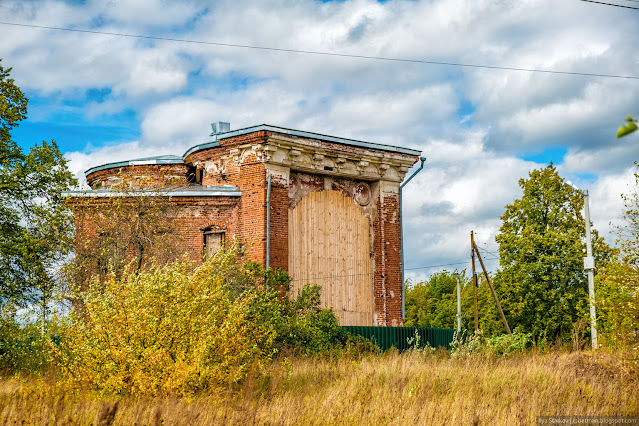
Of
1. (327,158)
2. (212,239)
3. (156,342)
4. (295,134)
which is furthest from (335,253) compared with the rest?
(156,342)

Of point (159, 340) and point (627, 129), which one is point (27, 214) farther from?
point (627, 129)

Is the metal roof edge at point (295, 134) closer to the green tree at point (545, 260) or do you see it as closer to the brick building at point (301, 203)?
the brick building at point (301, 203)

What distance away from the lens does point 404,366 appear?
14.5m

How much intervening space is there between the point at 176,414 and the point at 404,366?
24.3 feet

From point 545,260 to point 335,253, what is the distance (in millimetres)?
19547

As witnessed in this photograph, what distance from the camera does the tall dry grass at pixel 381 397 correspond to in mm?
8453

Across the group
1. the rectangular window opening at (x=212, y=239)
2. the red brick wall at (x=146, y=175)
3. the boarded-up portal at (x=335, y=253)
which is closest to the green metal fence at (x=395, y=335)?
the boarded-up portal at (x=335, y=253)

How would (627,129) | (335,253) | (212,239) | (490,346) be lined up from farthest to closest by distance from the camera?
(335,253) < (212,239) < (490,346) < (627,129)

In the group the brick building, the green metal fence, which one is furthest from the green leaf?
the brick building

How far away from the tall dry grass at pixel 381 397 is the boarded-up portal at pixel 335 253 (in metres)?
5.34

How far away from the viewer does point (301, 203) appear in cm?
2142

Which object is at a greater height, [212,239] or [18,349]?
[212,239]

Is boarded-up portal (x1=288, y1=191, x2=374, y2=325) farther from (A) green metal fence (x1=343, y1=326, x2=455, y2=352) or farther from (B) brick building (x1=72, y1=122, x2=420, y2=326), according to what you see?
(A) green metal fence (x1=343, y1=326, x2=455, y2=352)

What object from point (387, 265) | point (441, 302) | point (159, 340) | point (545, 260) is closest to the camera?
point (159, 340)
